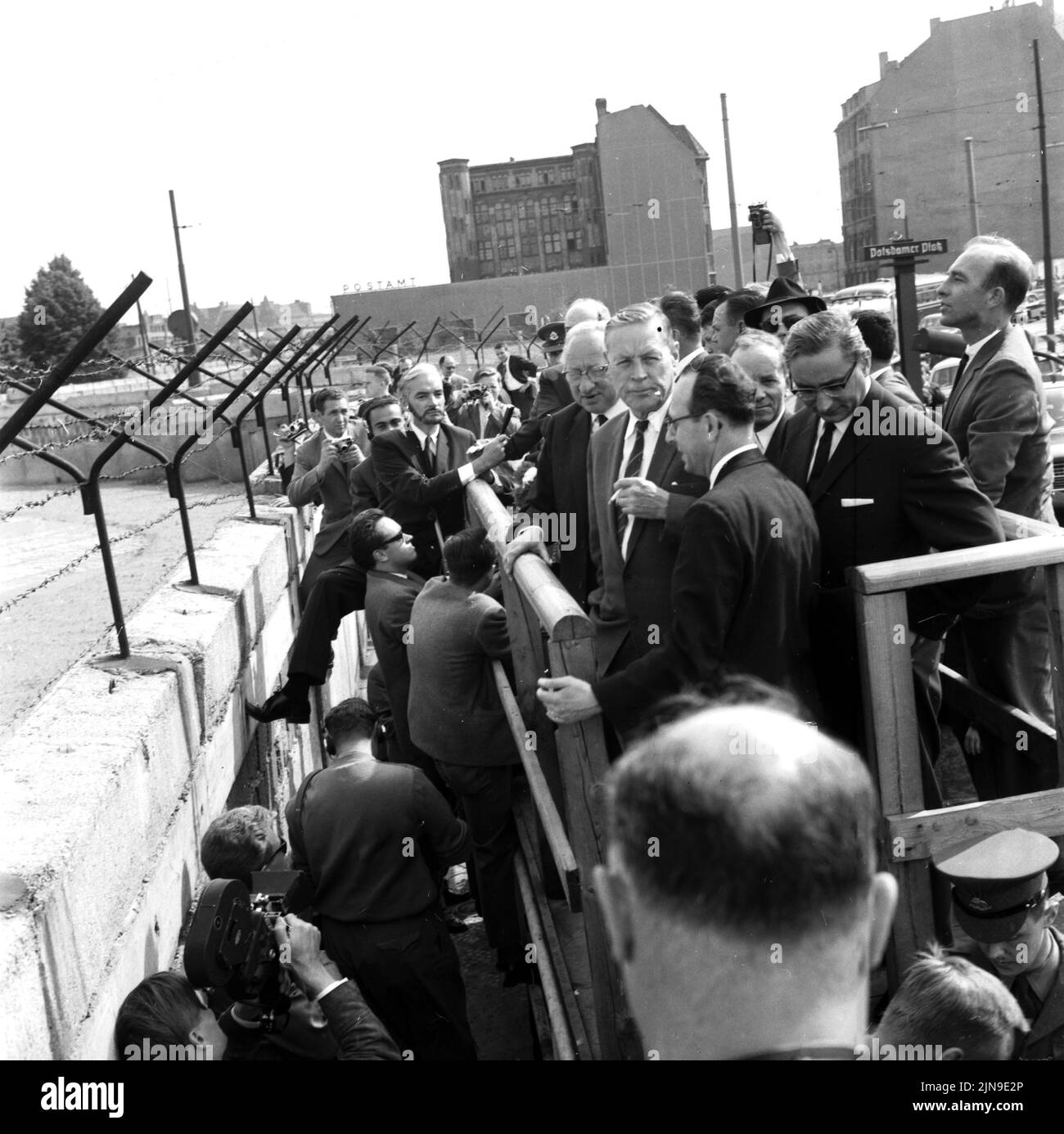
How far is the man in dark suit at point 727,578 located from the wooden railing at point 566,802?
112 millimetres

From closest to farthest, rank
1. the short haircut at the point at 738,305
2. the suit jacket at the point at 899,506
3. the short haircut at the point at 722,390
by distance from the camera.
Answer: the short haircut at the point at 722,390, the suit jacket at the point at 899,506, the short haircut at the point at 738,305

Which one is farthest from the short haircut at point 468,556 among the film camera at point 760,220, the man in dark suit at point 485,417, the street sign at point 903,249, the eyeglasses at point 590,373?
the man in dark suit at point 485,417

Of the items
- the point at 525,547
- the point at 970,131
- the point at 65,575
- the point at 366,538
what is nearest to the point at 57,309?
the point at 970,131

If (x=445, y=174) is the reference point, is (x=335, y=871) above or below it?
below

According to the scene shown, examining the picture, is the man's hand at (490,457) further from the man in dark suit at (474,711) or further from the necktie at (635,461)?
the necktie at (635,461)

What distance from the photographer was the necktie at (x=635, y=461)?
3961mm

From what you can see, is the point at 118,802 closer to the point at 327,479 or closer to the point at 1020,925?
the point at 1020,925

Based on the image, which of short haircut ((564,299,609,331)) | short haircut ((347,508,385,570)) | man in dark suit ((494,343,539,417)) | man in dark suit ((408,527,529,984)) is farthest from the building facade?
man in dark suit ((408,527,529,984))

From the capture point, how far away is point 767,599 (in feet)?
10.6

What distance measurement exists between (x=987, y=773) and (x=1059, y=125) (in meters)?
63.3

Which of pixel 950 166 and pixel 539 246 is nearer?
pixel 950 166

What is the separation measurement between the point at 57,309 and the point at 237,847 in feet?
201

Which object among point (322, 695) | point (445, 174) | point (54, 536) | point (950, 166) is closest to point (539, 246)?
point (445, 174)

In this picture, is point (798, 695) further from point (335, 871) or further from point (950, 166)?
point (950, 166)
